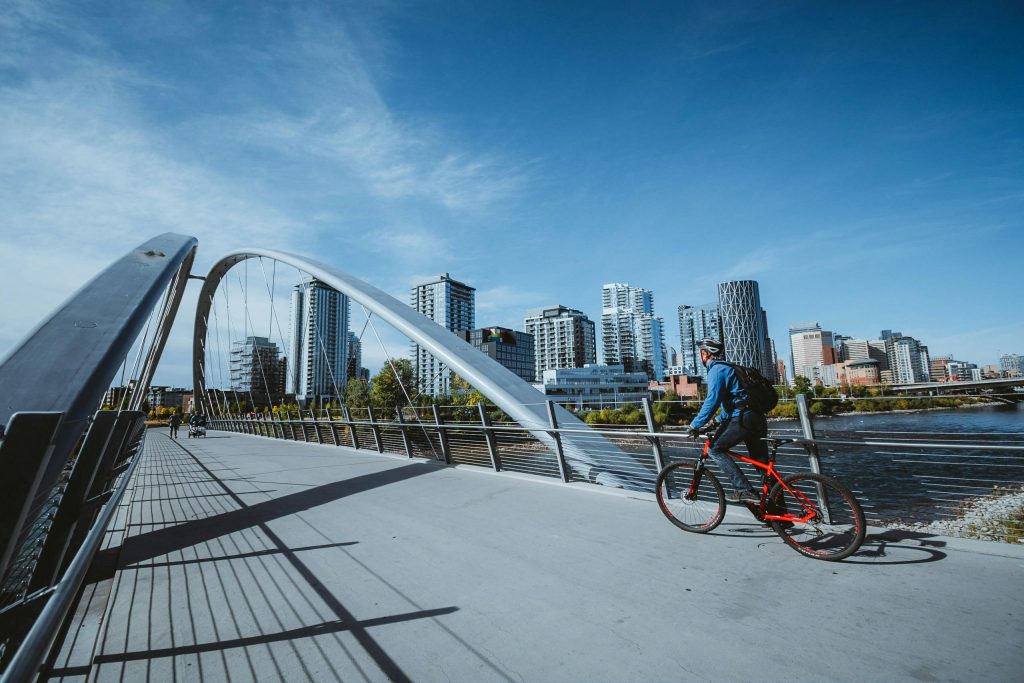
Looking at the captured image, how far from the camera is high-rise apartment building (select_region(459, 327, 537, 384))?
116125 mm

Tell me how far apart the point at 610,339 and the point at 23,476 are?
187m

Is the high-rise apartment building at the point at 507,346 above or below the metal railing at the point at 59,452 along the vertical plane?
above

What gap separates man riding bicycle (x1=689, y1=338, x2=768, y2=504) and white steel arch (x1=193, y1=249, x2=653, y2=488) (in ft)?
7.38

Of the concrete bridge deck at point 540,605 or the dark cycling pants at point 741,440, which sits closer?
the concrete bridge deck at point 540,605

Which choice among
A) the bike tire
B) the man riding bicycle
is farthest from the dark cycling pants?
the bike tire

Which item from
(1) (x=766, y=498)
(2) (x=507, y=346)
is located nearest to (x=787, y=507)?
(1) (x=766, y=498)

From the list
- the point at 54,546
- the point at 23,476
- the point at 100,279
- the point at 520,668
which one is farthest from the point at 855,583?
the point at 100,279

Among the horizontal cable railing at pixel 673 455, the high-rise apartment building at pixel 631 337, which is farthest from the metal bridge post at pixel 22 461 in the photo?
the high-rise apartment building at pixel 631 337

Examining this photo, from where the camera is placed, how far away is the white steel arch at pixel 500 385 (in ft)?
20.3

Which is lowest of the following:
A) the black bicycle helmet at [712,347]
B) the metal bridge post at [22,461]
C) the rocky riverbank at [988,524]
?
the rocky riverbank at [988,524]

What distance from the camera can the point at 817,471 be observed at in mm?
3814

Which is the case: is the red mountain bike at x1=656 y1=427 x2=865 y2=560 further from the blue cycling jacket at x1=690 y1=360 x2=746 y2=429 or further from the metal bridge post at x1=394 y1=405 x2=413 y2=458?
the metal bridge post at x1=394 y1=405 x2=413 y2=458

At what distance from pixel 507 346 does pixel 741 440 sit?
383 feet

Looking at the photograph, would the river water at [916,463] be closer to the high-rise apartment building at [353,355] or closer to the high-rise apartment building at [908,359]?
the high-rise apartment building at [353,355]
